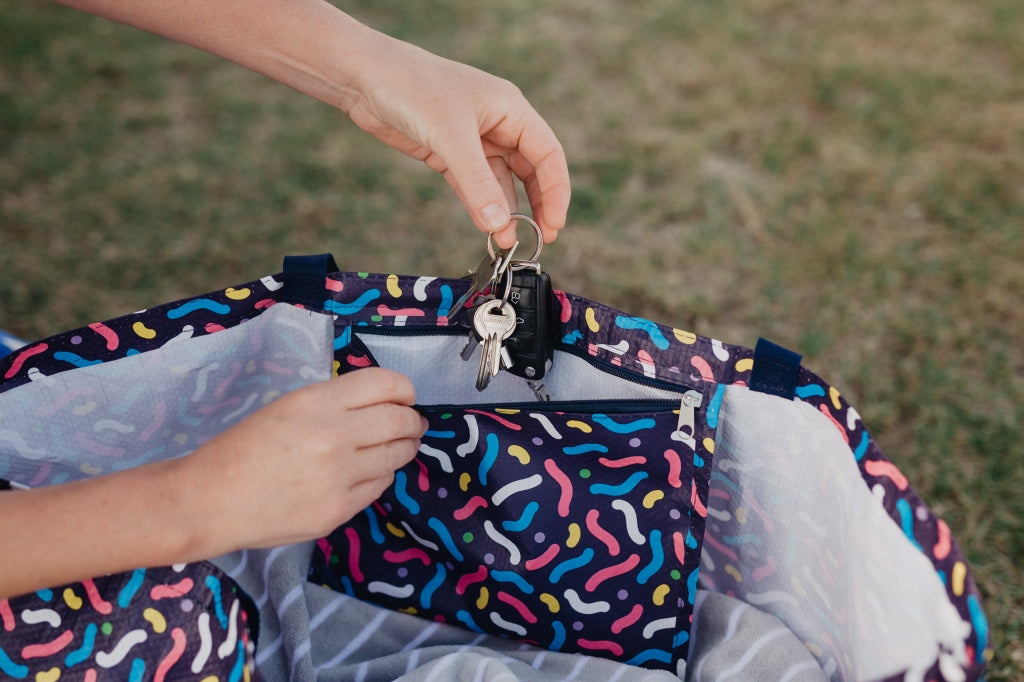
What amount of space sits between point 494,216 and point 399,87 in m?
0.20

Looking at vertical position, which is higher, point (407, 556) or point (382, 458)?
point (382, 458)

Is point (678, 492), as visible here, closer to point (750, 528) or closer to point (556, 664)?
point (750, 528)

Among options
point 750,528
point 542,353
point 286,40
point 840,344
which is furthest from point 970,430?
point 286,40

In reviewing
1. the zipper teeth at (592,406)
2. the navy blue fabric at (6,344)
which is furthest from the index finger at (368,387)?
the navy blue fabric at (6,344)

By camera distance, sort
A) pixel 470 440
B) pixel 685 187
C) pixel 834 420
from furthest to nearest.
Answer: pixel 685 187 → pixel 470 440 → pixel 834 420

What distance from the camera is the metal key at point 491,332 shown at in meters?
0.80

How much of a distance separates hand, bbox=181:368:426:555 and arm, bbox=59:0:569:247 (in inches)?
11.0

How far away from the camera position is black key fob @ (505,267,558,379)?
82 cm

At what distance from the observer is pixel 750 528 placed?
85 centimetres

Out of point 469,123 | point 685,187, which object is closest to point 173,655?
point 469,123

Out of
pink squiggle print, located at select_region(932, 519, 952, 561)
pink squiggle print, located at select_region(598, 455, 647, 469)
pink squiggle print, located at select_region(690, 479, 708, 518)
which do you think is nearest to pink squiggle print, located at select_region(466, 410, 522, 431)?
pink squiggle print, located at select_region(598, 455, 647, 469)

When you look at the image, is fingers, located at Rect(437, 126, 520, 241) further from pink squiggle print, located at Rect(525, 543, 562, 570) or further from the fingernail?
pink squiggle print, located at Rect(525, 543, 562, 570)

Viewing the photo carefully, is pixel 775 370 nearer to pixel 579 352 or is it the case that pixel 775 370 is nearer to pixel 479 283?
pixel 579 352

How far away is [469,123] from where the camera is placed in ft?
2.69
